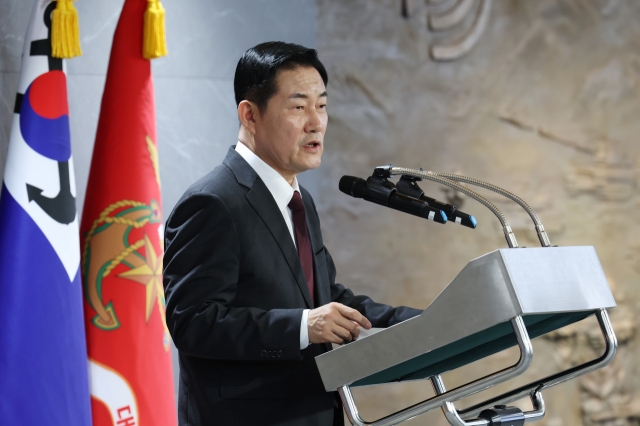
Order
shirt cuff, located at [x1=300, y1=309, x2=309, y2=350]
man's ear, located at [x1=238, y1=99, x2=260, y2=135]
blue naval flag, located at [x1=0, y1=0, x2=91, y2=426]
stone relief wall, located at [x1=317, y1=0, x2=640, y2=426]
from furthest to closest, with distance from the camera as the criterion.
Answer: stone relief wall, located at [x1=317, y1=0, x2=640, y2=426]
blue naval flag, located at [x1=0, y1=0, x2=91, y2=426]
man's ear, located at [x1=238, y1=99, x2=260, y2=135]
shirt cuff, located at [x1=300, y1=309, x2=309, y2=350]

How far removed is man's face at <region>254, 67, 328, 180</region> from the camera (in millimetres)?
1842

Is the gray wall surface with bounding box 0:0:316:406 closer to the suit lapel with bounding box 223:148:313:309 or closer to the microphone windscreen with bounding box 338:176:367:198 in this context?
the suit lapel with bounding box 223:148:313:309

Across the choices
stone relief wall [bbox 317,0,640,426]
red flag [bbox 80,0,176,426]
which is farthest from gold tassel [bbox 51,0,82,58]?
stone relief wall [bbox 317,0,640,426]

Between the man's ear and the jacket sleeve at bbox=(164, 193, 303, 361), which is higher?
the man's ear

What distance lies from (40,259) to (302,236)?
0.86 m

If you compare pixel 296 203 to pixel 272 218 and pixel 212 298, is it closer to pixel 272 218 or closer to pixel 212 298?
pixel 272 218

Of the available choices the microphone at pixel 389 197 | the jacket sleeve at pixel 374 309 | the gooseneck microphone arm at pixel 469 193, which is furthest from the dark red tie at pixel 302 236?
the gooseneck microphone arm at pixel 469 193

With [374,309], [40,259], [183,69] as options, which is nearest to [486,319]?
[374,309]

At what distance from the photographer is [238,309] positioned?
1.60 meters

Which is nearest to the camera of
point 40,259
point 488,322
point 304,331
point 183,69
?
point 488,322

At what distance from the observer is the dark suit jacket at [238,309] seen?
1.57m

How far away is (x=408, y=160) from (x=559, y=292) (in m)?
2.43

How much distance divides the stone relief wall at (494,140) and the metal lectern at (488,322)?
212cm

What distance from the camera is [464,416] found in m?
1.48
